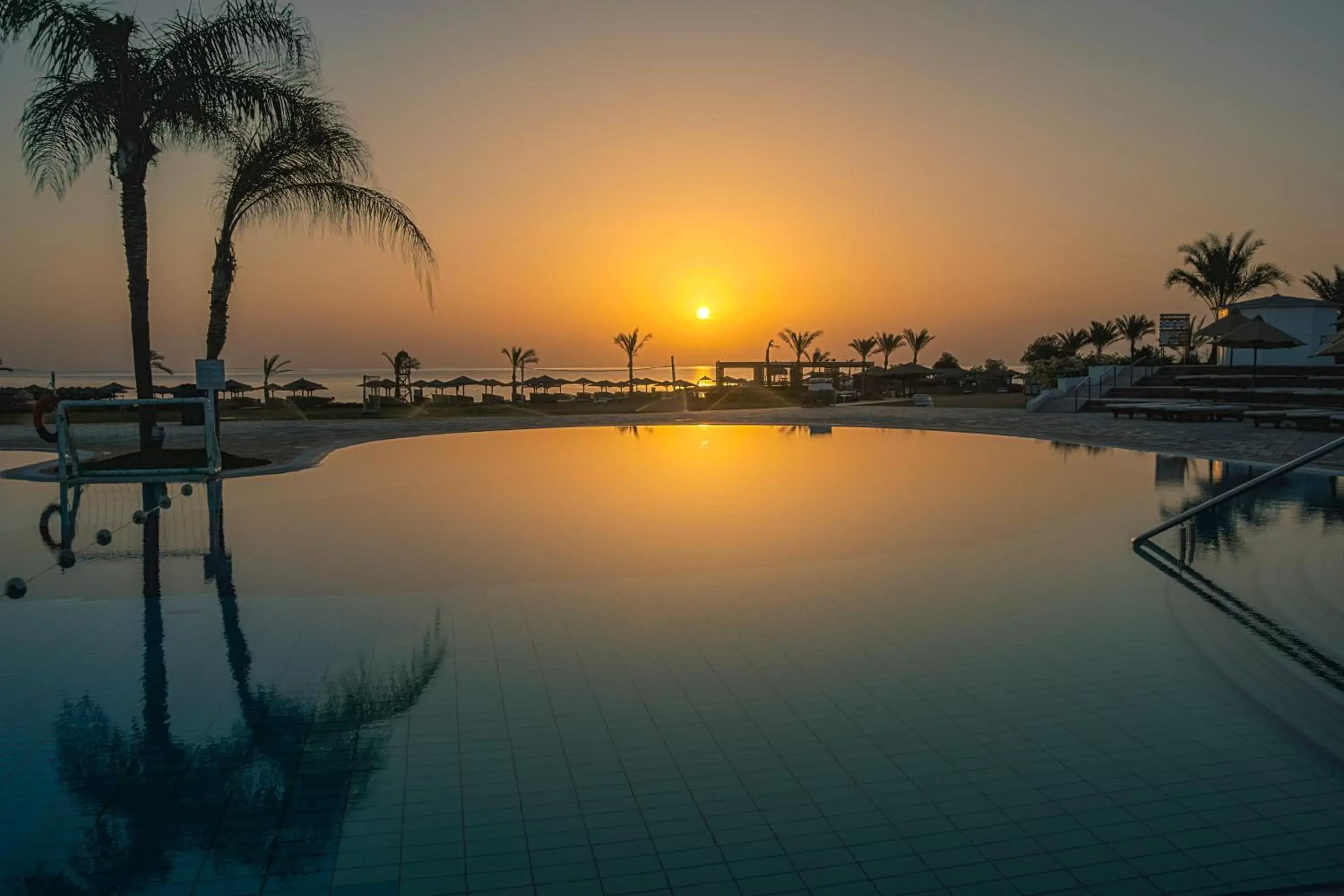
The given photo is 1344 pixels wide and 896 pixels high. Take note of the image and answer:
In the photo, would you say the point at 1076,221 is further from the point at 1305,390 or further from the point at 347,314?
the point at 347,314

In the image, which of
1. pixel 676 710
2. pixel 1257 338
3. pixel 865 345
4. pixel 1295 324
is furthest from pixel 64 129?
pixel 865 345

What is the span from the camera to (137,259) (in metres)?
15.1

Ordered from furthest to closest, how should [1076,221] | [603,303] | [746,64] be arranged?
[603,303]
[1076,221]
[746,64]

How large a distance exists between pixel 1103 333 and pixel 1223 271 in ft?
78.3

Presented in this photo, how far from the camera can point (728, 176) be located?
29.6 metres

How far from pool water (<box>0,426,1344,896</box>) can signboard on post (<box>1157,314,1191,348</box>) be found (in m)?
33.2

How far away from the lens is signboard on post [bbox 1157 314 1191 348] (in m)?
39.8

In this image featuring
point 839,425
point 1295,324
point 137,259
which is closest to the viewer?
point 137,259

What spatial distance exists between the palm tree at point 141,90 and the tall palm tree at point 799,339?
236ft

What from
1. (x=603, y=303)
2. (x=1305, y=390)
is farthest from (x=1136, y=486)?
(x=603, y=303)

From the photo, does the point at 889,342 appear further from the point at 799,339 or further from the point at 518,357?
the point at 518,357

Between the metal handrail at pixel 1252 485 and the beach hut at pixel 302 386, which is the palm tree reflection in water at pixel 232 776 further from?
the beach hut at pixel 302 386

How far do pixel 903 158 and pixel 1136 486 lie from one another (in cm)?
1568

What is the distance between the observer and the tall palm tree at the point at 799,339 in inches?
3349
